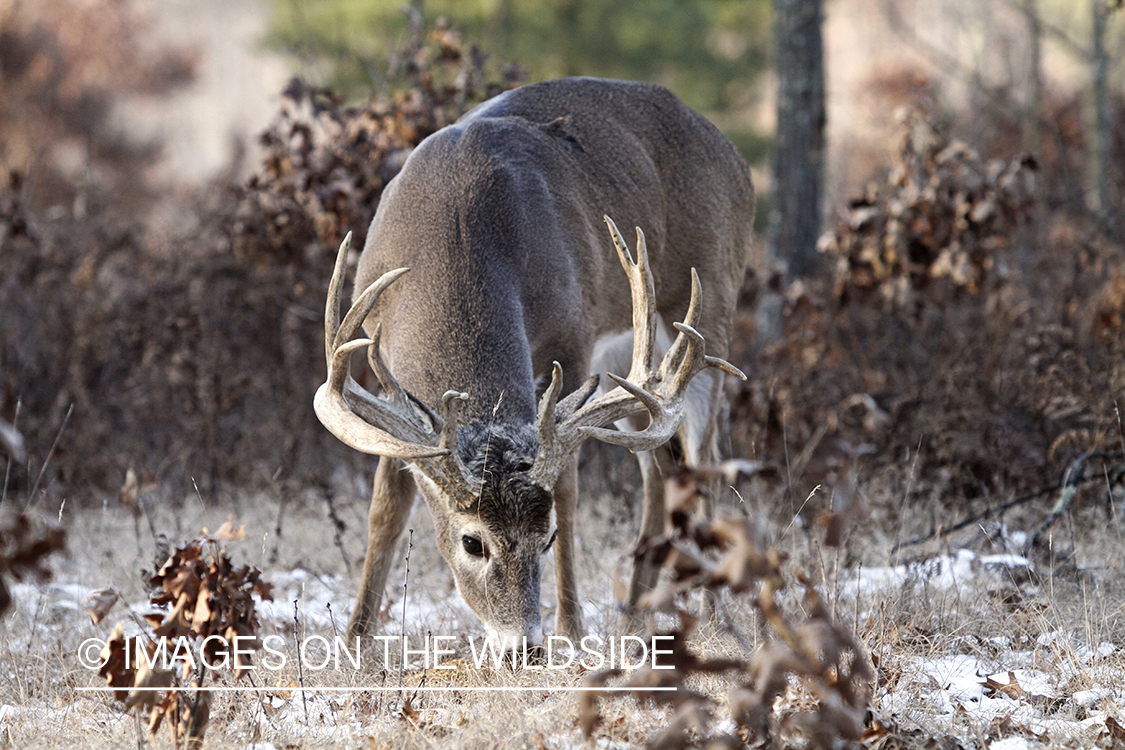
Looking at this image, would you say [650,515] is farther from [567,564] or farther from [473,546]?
[473,546]

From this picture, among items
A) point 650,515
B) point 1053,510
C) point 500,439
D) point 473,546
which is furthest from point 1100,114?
point 473,546

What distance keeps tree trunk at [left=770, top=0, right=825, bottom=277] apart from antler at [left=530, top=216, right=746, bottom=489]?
4.70 m

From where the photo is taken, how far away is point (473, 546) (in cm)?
412

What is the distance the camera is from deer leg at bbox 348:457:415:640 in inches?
188

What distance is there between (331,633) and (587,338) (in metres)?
1.63

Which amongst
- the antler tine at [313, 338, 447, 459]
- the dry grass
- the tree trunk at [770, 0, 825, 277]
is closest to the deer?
the antler tine at [313, 338, 447, 459]

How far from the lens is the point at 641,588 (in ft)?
18.7

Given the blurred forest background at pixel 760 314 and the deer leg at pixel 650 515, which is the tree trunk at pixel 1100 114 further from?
the deer leg at pixel 650 515

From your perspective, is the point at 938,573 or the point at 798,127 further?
the point at 798,127

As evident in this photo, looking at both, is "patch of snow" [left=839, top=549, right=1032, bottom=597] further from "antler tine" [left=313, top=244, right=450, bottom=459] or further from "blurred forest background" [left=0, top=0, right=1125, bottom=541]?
"antler tine" [left=313, top=244, right=450, bottom=459]

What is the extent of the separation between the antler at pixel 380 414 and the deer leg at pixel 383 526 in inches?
32.7

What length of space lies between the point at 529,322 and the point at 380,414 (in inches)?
40.9

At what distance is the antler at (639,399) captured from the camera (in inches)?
157

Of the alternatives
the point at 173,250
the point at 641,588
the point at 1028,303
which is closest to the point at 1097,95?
the point at 1028,303
